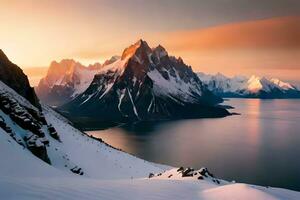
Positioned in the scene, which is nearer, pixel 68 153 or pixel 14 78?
pixel 68 153

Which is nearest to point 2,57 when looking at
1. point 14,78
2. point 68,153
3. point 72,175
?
point 14,78

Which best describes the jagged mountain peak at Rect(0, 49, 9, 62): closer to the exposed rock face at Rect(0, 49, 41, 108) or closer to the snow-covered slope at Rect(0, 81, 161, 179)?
the exposed rock face at Rect(0, 49, 41, 108)

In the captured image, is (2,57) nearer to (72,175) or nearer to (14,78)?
(14,78)

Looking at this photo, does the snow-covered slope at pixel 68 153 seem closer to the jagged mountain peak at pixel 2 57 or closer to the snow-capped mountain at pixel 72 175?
the snow-capped mountain at pixel 72 175

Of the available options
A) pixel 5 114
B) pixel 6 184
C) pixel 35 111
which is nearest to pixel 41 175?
pixel 6 184

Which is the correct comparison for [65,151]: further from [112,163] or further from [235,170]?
[235,170]

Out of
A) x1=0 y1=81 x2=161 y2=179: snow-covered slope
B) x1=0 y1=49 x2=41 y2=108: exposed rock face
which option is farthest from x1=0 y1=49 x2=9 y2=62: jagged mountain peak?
x1=0 y1=81 x2=161 y2=179: snow-covered slope
